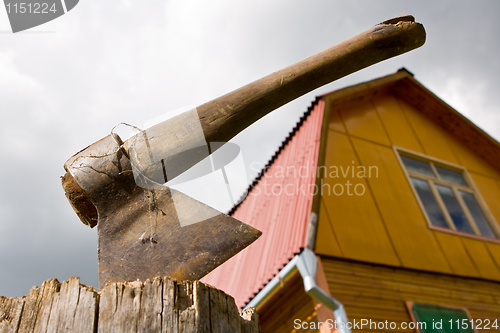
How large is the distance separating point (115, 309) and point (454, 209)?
295 inches

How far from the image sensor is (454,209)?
7.14m

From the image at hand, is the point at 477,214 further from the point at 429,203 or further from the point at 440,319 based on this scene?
the point at 440,319

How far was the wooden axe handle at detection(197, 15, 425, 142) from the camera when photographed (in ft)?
4.81

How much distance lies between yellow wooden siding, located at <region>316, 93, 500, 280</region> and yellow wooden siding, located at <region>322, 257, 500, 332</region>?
14cm

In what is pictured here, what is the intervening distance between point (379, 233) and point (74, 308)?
4.94 meters

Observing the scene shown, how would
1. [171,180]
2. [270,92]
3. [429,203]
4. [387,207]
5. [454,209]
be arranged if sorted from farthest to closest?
1. [454,209]
2. [429,203]
3. [387,207]
4. [270,92]
5. [171,180]

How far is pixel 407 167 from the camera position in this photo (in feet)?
23.7

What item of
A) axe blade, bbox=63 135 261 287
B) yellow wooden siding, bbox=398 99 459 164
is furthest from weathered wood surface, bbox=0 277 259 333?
yellow wooden siding, bbox=398 99 459 164

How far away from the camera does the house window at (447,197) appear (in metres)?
6.69

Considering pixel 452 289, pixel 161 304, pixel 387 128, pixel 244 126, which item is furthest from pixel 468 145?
pixel 161 304

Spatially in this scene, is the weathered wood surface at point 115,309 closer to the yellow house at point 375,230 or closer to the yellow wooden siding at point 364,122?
the yellow house at point 375,230

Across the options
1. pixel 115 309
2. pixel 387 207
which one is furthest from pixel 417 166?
pixel 115 309

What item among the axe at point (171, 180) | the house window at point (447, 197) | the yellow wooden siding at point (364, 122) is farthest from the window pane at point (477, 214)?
the axe at point (171, 180)

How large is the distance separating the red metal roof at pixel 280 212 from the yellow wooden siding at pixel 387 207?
1.10 feet
